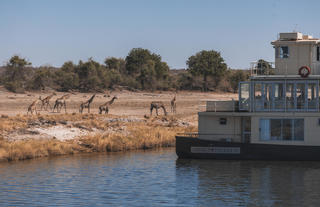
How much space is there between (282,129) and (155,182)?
364 inches

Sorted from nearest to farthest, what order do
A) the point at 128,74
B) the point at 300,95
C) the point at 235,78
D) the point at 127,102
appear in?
the point at 300,95 < the point at 127,102 < the point at 235,78 < the point at 128,74

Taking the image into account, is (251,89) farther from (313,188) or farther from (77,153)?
(77,153)

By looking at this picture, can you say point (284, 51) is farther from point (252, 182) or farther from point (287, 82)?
point (252, 182)

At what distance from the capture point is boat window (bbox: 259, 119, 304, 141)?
115ft

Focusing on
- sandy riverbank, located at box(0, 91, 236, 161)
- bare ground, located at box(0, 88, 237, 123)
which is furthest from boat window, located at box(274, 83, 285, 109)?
bare ground, located at box(0, 88, 237, 123)

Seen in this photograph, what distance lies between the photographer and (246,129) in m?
36.5

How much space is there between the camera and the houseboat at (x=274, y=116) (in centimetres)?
3506

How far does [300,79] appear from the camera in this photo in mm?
35406

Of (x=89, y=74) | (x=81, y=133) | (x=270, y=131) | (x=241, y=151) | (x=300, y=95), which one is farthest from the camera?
(x=89, y=74)

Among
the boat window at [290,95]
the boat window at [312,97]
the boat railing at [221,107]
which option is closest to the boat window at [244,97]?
the boat railing at [221,107]

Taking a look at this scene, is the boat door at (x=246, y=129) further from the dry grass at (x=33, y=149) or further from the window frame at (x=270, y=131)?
the dry grass at (x=33, y=149)

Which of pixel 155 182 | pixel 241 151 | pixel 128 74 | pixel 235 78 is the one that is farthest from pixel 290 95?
pixel 128 74

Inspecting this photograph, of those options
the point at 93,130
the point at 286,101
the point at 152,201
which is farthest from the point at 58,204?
the point at 93,130

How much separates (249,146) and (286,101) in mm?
3304
